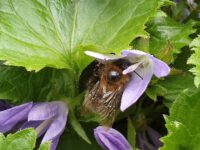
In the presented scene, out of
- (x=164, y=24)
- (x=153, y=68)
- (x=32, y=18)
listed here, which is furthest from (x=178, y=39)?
(x=32, y=18)

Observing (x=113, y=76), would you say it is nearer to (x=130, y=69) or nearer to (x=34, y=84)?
(x=130, y=69)

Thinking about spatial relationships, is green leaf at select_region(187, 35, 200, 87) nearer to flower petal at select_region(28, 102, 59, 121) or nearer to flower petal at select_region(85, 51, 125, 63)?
flower petal at select_region(85, 51, 125, 63)

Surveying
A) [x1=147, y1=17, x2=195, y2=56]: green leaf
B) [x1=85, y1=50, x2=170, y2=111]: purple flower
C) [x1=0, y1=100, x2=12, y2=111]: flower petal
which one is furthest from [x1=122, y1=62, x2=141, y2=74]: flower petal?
[x1=0, y1=100, x2=12, y2=111]: flower petal

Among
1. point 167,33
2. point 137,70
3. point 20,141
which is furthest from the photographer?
point 167,33

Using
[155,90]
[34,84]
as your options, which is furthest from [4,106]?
[155,90]

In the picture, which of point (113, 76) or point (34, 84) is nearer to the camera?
point (113, 76)

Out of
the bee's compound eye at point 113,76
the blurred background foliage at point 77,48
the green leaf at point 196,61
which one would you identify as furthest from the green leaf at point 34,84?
the green leaf at point 196,61
